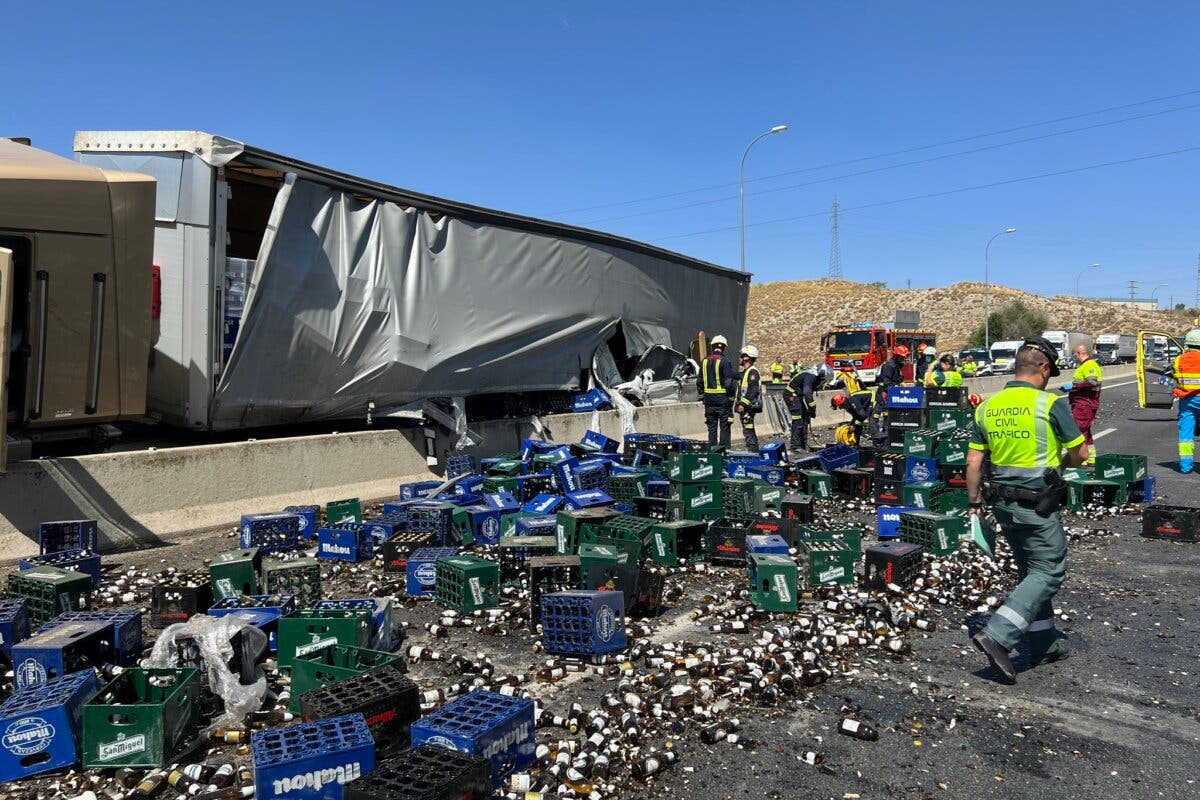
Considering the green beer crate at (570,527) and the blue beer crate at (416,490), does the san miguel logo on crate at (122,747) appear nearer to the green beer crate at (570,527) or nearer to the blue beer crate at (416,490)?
the green beer crate at (570,527)

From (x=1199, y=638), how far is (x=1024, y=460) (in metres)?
2.13

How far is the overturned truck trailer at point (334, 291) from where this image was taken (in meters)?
9.61

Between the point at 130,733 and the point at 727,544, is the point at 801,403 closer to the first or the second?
the point at 727,544

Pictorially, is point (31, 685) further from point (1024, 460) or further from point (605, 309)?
point (605, 309)

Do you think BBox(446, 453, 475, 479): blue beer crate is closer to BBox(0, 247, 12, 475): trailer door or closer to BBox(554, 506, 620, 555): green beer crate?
BBox(554, 506, 620, 555): green beer crate

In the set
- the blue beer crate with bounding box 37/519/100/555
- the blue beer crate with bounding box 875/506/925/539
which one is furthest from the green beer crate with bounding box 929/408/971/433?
the blue beer crate with bounding box 37/519/100/555

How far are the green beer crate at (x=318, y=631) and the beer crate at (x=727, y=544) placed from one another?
370cm

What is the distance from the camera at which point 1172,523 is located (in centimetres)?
940

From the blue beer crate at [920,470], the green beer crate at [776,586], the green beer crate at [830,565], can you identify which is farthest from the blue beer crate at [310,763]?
the blue beer crate at [920,470]

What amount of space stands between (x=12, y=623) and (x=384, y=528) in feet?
11.1

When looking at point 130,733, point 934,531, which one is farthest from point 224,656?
point 934,531

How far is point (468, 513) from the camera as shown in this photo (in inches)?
355

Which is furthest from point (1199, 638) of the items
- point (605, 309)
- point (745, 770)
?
point (605, 309)

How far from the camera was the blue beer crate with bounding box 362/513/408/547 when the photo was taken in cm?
856
